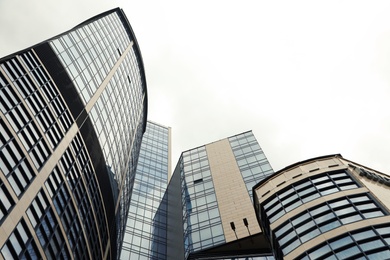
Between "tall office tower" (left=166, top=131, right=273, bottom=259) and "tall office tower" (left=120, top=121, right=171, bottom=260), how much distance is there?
6.27ft

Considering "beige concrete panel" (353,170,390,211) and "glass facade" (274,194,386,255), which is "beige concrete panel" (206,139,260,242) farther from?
"beige concrete panel" (353,170,390,211)

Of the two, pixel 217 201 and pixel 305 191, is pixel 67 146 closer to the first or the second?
pixel 305 191

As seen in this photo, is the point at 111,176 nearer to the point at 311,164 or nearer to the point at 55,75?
the point at 55,75

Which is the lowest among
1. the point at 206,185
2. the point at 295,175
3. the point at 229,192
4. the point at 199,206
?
the point at 295,175

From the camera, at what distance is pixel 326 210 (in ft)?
112

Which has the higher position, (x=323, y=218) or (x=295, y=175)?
(x=295, y=175)

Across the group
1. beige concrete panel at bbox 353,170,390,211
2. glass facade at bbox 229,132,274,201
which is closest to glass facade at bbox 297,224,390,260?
beige concrete panel at bbox 353,170,390,211

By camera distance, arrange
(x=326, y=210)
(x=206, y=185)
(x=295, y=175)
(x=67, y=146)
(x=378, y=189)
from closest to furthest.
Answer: (x=326, y=210), (x=67, y=146), (x=378, y=189), (x=295, y=175), (x=206, y=185)

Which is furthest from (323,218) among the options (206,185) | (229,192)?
(206,185)

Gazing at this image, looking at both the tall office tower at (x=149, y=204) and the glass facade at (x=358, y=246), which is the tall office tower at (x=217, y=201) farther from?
the glass facade at (x=358, y=246)

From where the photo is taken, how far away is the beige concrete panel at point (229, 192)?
166 feet

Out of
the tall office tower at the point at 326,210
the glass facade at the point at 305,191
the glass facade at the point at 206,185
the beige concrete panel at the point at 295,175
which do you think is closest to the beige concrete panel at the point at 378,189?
A: the tall office tower at the point at 326,210

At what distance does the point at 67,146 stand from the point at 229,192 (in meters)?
29.2

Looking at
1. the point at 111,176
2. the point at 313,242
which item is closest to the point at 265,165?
the point at 111,176
